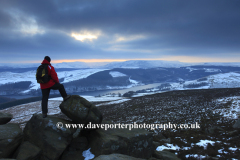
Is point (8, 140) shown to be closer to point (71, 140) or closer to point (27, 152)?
point (27, 152)

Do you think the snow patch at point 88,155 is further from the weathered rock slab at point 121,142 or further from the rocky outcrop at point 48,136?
the rocky outcrop at point 48,136

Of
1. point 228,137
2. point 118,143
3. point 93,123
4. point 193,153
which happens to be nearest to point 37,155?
point 93,123

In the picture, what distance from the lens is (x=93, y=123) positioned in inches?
329

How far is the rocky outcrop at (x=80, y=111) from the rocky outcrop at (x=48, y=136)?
31.6 inches

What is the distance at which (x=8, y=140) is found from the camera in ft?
20.3

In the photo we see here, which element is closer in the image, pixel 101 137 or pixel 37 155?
pixel 37 155

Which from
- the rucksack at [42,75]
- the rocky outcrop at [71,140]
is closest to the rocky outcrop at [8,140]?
the rocky outcrop at [71,140]

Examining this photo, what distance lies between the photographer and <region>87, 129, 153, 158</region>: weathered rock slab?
730 centimetres

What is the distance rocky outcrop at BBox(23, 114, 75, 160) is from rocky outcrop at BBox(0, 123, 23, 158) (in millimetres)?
695

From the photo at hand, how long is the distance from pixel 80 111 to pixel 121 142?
3.16m

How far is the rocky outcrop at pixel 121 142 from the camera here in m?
7.30

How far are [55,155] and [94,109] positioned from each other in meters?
3.20

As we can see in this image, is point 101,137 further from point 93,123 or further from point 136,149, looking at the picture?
point 136,149

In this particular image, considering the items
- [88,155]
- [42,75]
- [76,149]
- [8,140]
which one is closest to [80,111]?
[76,149]
